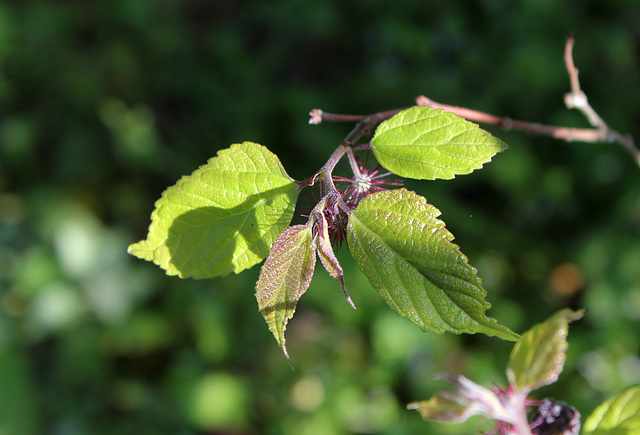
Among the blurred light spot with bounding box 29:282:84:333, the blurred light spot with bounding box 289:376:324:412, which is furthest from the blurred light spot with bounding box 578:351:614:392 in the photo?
the blurred light spot with bounding box 29:282:84:333

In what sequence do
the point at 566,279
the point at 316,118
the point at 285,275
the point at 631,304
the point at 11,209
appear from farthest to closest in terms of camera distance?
the point at 11,209, the point at 566,279, the point at 631,304, the point at 316,118, the point at 285,275

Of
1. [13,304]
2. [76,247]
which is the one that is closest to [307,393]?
[76,247]

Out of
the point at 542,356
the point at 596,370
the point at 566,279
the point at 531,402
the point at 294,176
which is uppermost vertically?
the point at 542,356

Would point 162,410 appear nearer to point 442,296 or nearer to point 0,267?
point 0,267

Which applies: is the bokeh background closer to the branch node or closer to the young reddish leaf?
the branch node

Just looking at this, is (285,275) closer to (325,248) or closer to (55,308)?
(325,248)

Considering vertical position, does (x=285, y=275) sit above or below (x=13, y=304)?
above

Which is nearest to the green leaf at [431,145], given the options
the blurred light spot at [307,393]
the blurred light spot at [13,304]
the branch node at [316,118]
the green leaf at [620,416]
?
the branch node at [316,118]

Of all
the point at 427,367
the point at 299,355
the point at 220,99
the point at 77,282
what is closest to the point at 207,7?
the point at 220,99
